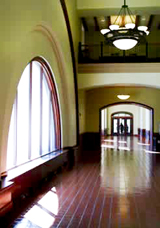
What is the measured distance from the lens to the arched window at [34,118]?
6.18 m

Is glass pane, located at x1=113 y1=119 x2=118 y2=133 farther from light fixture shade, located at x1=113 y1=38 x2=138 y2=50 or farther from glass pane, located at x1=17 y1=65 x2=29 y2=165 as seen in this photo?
glass pane, located at x1=17 y1=65 x2=29 y2=165

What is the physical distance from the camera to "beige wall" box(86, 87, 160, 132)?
16406 mm

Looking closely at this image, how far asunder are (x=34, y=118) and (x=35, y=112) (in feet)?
0.60

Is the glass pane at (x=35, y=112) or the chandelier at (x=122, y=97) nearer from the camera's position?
the glass pane at (x=35, y=112)

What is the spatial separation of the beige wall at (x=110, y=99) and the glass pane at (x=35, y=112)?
8.75m

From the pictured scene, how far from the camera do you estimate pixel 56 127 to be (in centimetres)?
966

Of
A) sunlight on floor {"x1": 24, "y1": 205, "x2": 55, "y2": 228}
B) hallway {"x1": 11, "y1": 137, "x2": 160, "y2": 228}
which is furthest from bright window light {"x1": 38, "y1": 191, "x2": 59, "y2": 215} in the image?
sunlight on floor {"x1": 24, "y1": 205, "x2": 55, "y2": 228}

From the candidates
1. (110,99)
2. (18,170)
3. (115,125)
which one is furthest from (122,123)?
(18,170)

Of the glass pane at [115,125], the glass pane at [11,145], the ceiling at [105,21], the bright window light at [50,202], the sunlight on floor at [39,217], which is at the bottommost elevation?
the sunlight on floor at [39,217]

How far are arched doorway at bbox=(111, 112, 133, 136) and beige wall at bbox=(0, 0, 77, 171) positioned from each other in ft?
69.6

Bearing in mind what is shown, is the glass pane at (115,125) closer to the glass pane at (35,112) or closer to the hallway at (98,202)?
the hallway at (98,202)

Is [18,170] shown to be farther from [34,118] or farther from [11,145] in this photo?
[34,118]

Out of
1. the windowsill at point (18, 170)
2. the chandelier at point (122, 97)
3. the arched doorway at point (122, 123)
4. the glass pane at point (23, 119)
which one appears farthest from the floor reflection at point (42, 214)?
the arched doorway at point (122, 123)

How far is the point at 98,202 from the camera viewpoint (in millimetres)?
5387
